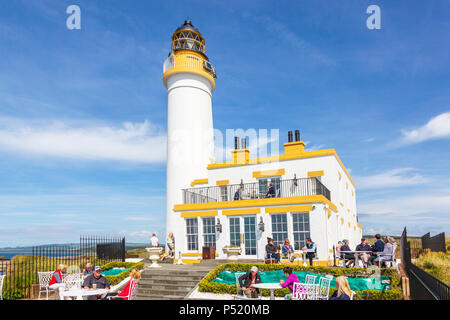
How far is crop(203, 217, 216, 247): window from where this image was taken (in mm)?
18452

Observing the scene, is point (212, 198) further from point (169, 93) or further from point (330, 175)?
point (169, 93)

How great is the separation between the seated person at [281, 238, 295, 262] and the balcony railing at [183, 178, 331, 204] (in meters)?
3.64

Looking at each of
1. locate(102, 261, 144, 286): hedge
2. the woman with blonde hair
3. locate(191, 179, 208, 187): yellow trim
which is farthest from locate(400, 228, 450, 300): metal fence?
locate(191, 179, 208, 187): yellow trim

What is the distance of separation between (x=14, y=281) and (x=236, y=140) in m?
15.3

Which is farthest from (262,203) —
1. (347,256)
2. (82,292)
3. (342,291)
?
A: (342,291)

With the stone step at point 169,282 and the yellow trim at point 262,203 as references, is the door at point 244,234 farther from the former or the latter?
the stone step at point 169,282

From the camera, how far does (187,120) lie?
24.9 meters

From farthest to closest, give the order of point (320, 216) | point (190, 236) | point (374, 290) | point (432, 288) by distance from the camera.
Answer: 1. point (190, 236)
2. point (320, 216)
3. point (374, 290)
4. point (432, 288)

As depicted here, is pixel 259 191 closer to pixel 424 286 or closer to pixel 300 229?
pixel 300 229

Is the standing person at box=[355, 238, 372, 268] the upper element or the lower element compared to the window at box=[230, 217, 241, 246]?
lower

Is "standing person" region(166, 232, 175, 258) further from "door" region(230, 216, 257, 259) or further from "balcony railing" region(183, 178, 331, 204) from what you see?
"door" region(230, 216, 257, 259)

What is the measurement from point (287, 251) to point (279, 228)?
1927 mm

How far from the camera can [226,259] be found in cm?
1661
